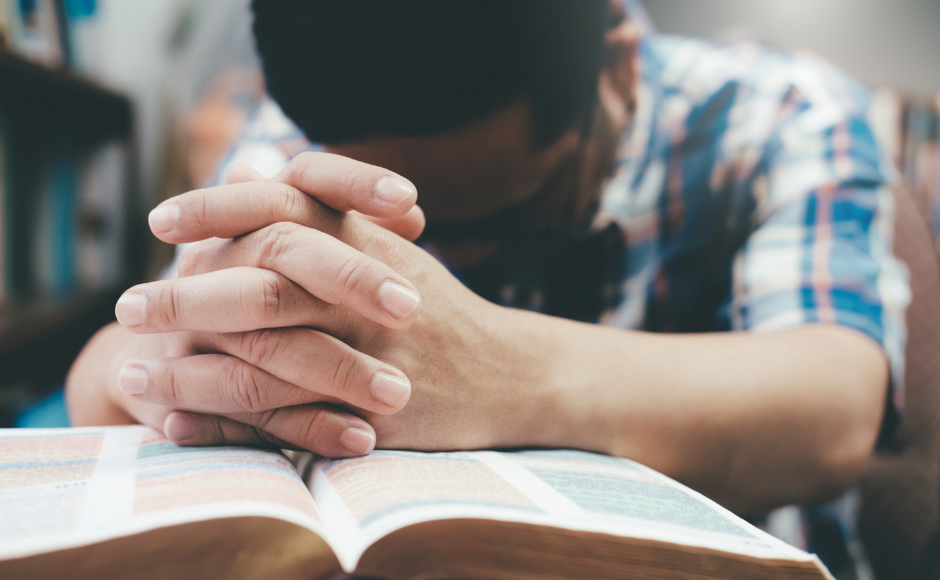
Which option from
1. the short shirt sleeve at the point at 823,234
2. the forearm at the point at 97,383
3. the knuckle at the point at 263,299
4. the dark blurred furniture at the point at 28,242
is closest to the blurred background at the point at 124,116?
the dark blurred furniture at the point at 28,242

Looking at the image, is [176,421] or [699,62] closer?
[176,421]

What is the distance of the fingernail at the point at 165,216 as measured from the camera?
0.33m

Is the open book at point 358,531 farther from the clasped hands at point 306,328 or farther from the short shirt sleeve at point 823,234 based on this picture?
the short shirt sleeve at point 823,234

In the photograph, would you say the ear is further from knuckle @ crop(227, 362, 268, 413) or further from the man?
knuckle @ crop(227, 362, 268, 413)

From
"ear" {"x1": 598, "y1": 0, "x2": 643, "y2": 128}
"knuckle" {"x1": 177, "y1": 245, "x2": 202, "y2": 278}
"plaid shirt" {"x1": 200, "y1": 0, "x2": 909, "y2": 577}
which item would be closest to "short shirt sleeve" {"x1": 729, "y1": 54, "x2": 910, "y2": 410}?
"plaid shirt" {"x1": 200, "y1": 0, "x2": 909, "y2": 577}

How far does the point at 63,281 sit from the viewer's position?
1.15 meters

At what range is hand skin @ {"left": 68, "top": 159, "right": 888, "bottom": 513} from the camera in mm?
329

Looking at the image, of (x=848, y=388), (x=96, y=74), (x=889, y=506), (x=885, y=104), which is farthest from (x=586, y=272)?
(x=96, y=74)

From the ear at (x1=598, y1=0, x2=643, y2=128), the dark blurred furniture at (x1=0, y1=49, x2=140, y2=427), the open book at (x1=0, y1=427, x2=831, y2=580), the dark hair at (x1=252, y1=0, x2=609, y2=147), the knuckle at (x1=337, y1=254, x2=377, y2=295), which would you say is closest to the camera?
the open book at (x1=0, y1=427, x2=831, y2=580)

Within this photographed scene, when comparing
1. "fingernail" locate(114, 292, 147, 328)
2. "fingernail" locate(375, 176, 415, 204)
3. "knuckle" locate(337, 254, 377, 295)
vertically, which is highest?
"fingernail" locate(375, 176, 415, 204)

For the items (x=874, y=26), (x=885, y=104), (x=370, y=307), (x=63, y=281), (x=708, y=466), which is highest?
(x=874, y=26)

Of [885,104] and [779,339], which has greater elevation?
[885,104]

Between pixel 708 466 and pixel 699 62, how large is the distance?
63 centimetres

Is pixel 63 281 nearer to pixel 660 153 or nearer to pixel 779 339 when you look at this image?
pixel 660 153
